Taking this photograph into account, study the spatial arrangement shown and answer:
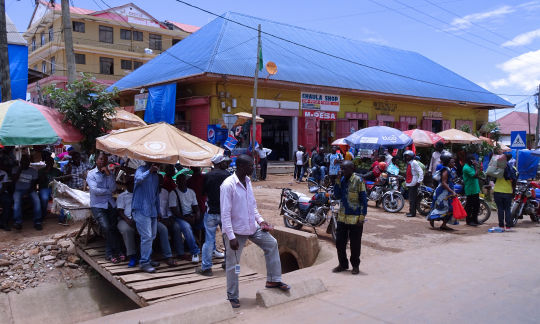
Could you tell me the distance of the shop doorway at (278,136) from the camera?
2251cm

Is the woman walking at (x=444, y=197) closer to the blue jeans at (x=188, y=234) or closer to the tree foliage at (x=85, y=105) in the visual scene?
the blue jeans at (x=188, y=234)

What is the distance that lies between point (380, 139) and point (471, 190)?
4048 mm

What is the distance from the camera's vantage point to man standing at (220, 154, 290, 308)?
4.51 metres

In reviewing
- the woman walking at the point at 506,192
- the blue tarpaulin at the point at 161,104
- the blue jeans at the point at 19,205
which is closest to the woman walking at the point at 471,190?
A: the woman walking at the point at 506,192

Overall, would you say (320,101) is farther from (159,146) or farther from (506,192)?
(159,146)

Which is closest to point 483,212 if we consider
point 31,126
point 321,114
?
point 31,126

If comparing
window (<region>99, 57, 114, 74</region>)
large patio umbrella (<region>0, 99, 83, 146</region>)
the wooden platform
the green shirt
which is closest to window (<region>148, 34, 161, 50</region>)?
window (<region>99, 57, 114, 74</region>)

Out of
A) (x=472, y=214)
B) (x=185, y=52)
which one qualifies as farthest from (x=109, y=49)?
(x=472, y=214)

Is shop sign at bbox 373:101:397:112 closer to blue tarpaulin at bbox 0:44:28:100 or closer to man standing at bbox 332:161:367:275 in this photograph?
blue tarpaulin at bbox 0:44:28:100

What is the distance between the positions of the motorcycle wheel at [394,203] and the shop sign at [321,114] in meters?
10.8

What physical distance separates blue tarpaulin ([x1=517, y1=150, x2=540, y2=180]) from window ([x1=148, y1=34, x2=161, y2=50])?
3656cm

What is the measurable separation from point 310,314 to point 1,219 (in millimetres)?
6948

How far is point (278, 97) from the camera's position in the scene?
20.5 m

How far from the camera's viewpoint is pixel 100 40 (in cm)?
3984
